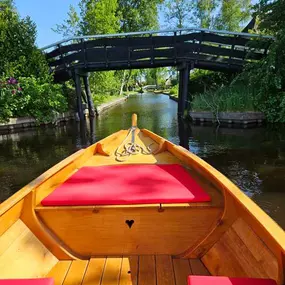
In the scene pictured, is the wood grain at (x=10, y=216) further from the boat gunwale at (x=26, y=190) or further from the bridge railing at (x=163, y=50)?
the bridge railing at (x=163, y=50)

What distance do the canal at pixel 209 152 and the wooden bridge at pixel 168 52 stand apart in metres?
3.13

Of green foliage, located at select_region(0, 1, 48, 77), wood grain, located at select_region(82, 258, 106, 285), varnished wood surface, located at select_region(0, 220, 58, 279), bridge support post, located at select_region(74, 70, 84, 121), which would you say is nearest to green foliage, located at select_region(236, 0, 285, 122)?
bridge support post, located at select_region(74, 70, 84, 121)

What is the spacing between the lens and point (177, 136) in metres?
10.2

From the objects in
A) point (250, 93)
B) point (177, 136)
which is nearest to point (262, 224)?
point (177, 136)

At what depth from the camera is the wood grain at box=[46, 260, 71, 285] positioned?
2296 millimetres

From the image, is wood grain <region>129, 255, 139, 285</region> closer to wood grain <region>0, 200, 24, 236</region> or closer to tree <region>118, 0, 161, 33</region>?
wood grain <region>0, 200, 24, 236</region>

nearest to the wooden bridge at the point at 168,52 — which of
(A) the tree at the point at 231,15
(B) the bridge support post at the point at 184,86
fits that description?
(B) the bridge support post at the point at 184,86

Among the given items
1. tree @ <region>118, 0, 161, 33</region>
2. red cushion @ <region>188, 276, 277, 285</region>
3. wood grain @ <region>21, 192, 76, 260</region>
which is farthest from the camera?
tree @ <region>118, 0, 161, 33</region>

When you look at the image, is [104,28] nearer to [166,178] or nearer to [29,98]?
[29,98]

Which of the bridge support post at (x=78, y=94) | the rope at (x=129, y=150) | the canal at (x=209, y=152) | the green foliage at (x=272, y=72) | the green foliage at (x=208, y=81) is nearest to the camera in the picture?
the rope at (x=129, y=150)

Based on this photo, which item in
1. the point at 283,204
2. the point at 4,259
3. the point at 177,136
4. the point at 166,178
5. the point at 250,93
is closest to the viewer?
the point at 4,259

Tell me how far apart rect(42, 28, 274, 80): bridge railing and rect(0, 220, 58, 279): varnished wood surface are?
476 inches

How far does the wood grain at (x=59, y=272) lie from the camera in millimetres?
2296

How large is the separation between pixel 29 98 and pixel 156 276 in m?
12.1
